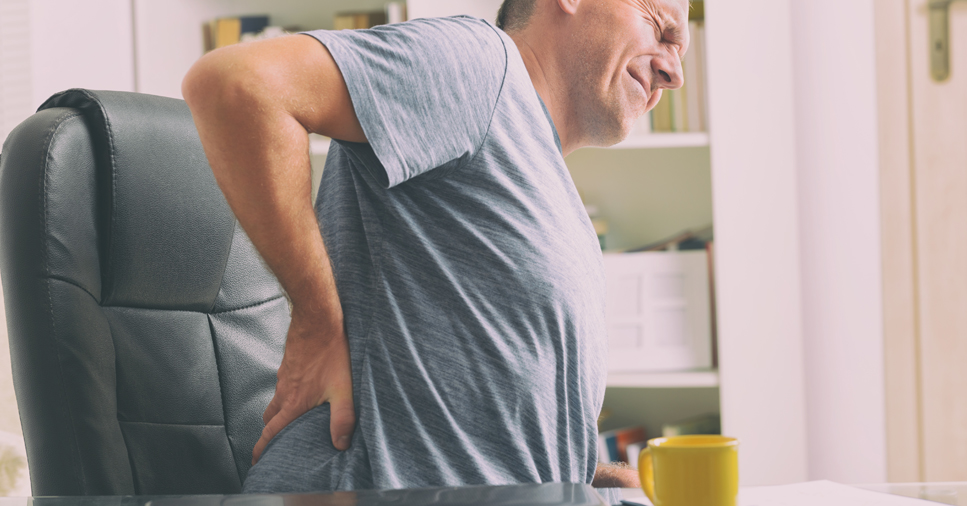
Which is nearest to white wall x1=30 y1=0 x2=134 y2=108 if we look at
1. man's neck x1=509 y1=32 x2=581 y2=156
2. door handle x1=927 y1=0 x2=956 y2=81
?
man's neck x1=509 y1=32 x2=581 y2=156

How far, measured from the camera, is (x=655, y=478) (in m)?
0.52

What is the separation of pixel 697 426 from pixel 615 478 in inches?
40.0

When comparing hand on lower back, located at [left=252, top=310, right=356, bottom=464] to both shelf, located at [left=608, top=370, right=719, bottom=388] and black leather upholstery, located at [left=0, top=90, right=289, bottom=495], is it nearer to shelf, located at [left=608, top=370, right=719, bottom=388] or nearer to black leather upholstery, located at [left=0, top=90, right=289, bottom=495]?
black leather upholstery, located at [left=0, top=90, right=289, bottom=495]

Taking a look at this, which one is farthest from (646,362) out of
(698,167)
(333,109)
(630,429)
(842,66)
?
(333,109)

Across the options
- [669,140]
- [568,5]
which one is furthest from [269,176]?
[669,140]

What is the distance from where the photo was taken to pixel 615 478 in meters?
0.93

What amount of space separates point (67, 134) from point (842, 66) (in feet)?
5.97

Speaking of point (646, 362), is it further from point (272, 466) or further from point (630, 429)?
point (272, 466)

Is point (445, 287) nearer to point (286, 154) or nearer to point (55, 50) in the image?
point (286, 154)

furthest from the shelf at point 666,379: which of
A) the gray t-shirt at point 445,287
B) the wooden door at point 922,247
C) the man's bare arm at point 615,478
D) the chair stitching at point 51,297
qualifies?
the chair stitching at point 51,297

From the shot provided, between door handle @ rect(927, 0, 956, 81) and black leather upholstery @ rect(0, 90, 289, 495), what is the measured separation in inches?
71.0

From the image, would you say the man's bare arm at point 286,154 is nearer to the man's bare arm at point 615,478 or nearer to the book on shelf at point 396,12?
the man's bare arm at point 615,478

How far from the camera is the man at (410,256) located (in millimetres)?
625

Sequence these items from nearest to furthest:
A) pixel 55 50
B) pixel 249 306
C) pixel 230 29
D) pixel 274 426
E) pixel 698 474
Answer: pixel 698 474 < pixel 274 426 < pixel 249 306 < pixel 55 50 < pixel 230 29
